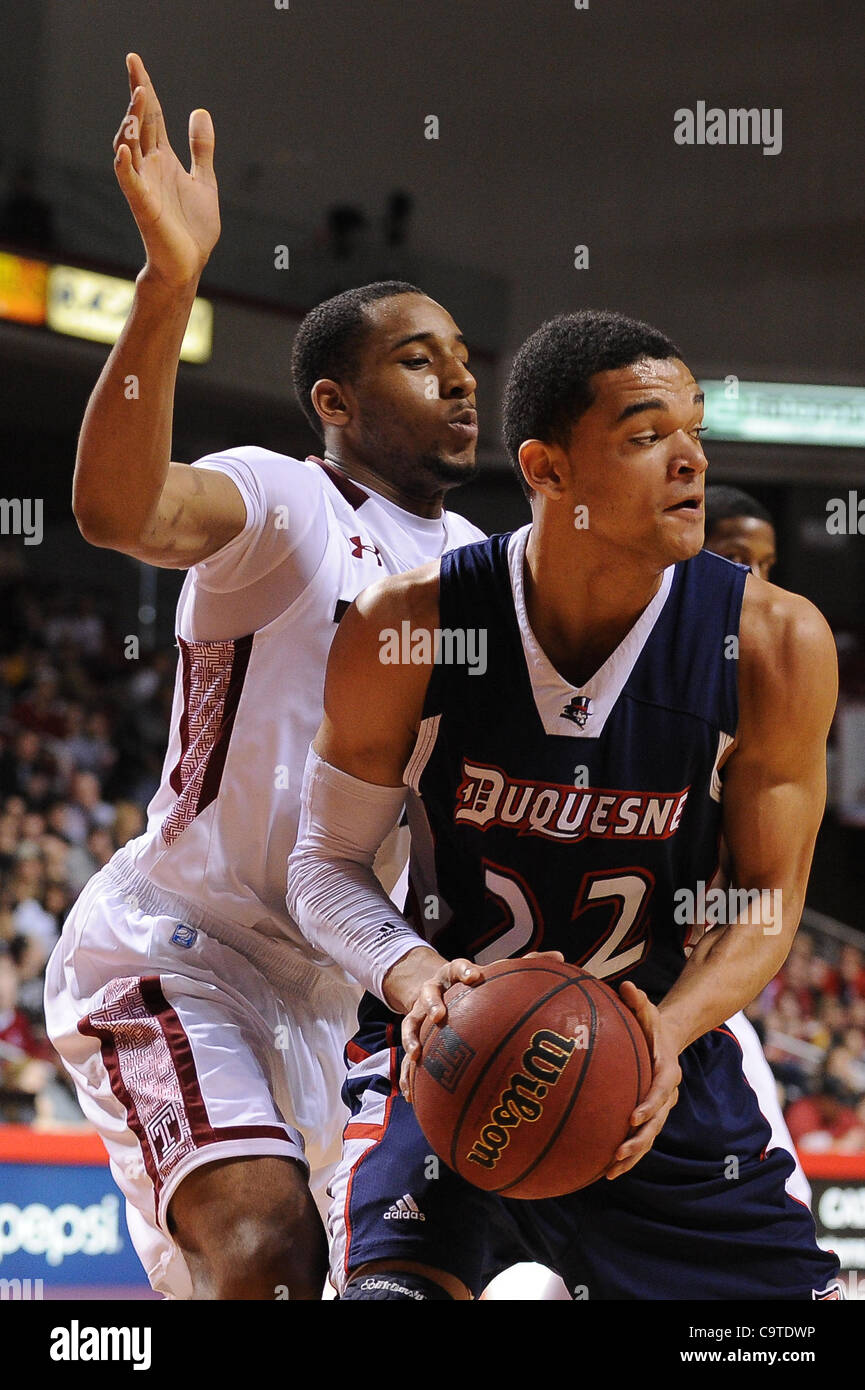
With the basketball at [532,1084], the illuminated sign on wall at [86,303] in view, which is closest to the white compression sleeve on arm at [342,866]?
the basketball at [532,1084]

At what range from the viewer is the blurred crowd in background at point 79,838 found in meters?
6.85

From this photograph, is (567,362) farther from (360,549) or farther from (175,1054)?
(175,1054)

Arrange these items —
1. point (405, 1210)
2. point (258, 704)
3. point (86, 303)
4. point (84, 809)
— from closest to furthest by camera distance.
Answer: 1. point (405, 1210)
2. point (258, 704)
3. point (84, 809)
4. point (86, 303)

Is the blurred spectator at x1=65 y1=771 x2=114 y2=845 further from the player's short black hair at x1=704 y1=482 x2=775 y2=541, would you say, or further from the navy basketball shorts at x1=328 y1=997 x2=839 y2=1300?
the navy basketball shorts at x1=328 y1=997 x2=839 y2=1300

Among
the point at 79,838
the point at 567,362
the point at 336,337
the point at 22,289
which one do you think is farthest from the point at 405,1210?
the point at 22,289

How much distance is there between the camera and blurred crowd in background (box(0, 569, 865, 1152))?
22.5 feet

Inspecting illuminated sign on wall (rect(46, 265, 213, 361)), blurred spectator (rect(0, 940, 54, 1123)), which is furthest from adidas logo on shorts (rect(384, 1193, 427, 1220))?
illuminated sign on wall (rect(46, 265, 213, 361))

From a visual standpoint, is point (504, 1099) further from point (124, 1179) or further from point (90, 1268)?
point (90, 1268)

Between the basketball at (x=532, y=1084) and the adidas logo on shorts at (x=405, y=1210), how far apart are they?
6.1 inches

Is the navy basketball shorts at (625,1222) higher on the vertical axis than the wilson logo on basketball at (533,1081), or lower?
lower

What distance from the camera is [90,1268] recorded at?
17.0 ft

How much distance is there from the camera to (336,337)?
9.73 feet

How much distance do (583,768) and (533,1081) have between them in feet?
Result: 1.56

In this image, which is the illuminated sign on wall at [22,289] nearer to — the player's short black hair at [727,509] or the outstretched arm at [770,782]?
the player's short black hair at [727,509]
